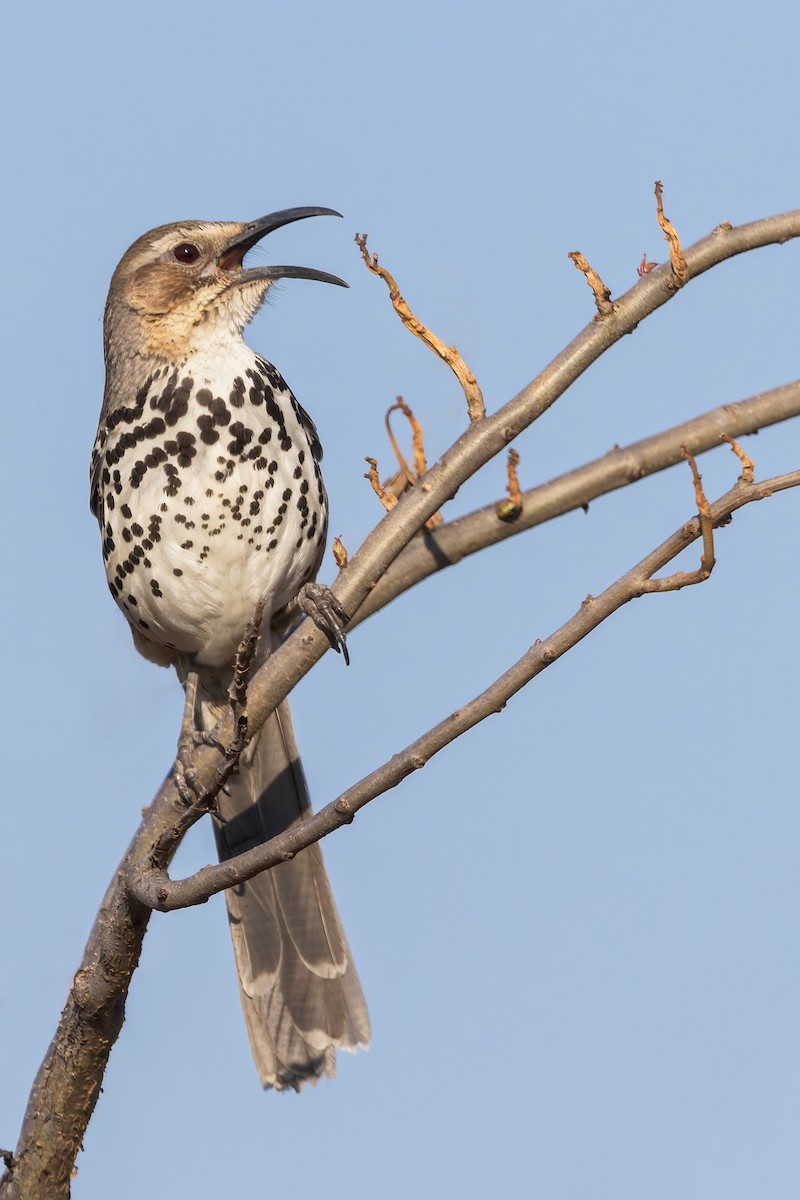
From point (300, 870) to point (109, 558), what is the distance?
1.71 metres

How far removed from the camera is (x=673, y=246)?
14.1 feet

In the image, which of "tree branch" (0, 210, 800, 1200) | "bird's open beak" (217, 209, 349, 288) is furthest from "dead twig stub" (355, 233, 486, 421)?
"bird's open beak" (217, 209, 349, 288)

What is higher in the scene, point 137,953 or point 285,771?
point 285,771

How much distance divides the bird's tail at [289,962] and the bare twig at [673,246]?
126 inches

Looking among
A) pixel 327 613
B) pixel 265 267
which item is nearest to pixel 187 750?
pixel 327 613

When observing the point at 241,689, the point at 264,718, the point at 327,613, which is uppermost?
the point at 327,613

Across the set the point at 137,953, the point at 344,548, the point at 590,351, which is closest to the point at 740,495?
the point at 590,351

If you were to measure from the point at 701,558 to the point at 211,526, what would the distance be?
2.84 meters

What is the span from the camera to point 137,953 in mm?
5129

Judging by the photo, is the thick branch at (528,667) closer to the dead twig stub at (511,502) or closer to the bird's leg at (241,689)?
the bird's leg at (241,689)

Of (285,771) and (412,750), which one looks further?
(285,771)

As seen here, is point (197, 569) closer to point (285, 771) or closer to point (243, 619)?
point (243, 619)

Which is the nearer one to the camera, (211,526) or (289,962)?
(211,526)

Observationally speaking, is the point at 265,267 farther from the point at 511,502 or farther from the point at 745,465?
the point at 745,465
